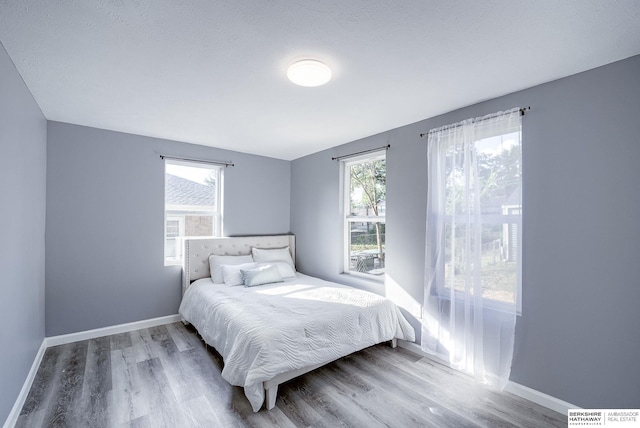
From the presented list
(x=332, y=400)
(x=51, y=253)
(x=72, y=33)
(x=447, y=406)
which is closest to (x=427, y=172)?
(x=447, y=406)

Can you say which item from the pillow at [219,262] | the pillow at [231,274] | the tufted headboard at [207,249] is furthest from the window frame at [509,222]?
the tufted headboard at [207,249]

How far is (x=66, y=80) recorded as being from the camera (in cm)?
223

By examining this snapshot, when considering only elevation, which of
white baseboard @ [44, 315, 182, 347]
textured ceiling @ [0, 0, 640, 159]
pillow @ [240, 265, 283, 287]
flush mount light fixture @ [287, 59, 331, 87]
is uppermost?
textured ceiling @ [0, 0, 640, 159]

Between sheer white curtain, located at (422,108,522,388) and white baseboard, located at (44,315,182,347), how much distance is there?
3208 millimetres

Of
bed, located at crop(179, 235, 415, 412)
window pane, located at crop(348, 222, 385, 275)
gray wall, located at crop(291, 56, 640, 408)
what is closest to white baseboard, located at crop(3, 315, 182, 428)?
bed, located at crop(179, 235, 415, 412)

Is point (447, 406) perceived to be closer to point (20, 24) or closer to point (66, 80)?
point (20, 24)

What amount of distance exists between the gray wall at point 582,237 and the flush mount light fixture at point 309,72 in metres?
1.52

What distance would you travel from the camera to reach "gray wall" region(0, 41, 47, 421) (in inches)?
70.9

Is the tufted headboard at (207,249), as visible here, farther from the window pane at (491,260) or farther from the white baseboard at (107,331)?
the window pane at (491,260)

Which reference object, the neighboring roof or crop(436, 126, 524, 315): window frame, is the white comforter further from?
the neighboring roof

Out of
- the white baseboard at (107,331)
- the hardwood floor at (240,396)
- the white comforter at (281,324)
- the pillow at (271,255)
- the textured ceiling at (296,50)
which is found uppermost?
the textured ceiling at (296,50)

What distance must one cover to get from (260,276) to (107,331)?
6.13ft

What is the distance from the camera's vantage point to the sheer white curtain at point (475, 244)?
2.33 metres

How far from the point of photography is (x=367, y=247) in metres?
3.83
